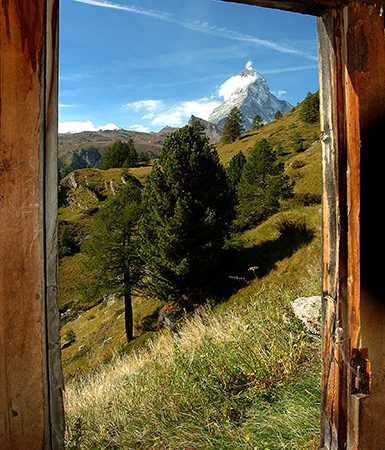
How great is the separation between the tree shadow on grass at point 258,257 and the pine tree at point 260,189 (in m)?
4.04

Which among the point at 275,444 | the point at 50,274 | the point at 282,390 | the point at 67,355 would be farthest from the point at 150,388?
the point at 67,355

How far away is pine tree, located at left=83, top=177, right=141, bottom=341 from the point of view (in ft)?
72.9

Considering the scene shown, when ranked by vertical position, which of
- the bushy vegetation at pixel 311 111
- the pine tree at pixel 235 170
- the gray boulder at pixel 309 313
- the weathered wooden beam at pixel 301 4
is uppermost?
the bushy vegetation at pixel 311 111

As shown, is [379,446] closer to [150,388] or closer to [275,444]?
[275,444]

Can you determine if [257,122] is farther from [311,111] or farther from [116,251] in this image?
[116,251]

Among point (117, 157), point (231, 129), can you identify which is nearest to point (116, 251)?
point (117, 157)

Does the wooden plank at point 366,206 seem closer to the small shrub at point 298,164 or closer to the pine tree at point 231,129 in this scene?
the small shrub at point 298,164

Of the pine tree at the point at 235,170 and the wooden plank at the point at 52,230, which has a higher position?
the pine tree at the point at 235,170

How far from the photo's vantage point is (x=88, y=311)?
32.8 meters

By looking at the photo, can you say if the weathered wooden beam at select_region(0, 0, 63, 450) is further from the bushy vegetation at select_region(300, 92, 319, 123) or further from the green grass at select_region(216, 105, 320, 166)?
the bushy vegetation at select_region(300, 92, 319, 123)

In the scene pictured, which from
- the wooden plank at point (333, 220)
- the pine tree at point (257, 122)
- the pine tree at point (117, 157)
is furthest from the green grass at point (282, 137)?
the wooden plank at point (333, 220)

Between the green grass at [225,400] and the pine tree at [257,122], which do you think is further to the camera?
the pine tree at [257,122]

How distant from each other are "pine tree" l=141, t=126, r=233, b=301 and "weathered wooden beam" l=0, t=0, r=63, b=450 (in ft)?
54.0

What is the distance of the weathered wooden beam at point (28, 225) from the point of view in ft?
4.34
